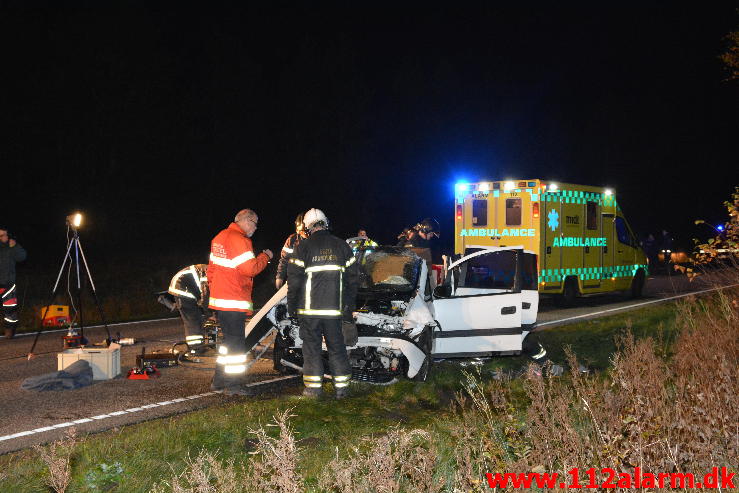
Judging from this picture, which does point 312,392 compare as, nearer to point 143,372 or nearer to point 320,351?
point 320,351

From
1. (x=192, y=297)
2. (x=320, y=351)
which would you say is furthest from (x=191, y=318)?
(x=320, y=351)

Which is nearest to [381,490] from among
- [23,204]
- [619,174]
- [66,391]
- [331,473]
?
[331,473]

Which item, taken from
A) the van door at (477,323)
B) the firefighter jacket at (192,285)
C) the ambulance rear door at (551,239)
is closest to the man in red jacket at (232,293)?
the firefighter jacket at (192,285)

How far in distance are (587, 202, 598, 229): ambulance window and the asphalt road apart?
7.11 metres

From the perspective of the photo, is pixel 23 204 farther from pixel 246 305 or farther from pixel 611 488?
pixel 611 488

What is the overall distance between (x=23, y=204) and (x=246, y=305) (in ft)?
82.6

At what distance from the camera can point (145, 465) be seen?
5.05 m

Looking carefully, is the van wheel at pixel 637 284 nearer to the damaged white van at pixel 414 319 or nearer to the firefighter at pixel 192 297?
the damaged white van at pixel 414 319

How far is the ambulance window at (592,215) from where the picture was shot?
16141mm

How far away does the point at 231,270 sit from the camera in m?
7.48

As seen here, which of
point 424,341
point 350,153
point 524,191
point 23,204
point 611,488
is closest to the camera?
point 611,488

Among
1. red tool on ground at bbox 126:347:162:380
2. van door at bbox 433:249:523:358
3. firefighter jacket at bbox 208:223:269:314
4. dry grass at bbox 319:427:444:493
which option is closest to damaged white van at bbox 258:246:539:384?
van door at bbox 433:249:523:358

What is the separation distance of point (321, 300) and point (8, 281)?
7176 millimetres

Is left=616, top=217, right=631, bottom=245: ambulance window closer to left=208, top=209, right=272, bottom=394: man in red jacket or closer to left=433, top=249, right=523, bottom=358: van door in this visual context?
left=433, top=249, right=523, bottom=358: van door
